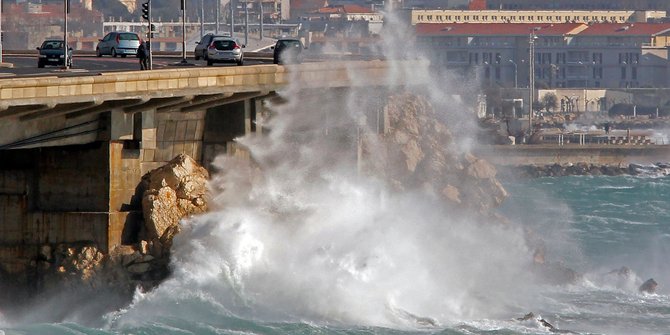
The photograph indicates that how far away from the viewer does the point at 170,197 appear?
1921 inches

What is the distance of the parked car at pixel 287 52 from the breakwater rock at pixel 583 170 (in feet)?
268

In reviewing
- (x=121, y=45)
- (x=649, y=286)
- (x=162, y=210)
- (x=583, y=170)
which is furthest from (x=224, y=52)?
(x=583, y=170)

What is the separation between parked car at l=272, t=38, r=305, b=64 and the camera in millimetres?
60688

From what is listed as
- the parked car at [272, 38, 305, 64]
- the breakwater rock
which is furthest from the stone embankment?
the breakwater rock

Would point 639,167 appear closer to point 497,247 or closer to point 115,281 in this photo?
point 497,247

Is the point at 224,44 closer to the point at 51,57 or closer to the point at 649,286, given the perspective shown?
the point at 51,57

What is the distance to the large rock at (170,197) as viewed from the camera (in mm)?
48000

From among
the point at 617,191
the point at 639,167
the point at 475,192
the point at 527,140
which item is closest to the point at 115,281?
the point at 475,192

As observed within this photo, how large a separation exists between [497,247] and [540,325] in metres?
18.7

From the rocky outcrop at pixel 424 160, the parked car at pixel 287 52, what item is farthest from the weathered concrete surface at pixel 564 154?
the parked car at pixel 287 52

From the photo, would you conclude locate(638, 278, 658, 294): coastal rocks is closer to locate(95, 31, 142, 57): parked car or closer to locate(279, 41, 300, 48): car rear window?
locate(279, 41, 300, 48): car rear window

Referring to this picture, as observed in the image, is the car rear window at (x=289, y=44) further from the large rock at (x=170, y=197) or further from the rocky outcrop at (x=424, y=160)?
the large rock at (x=170, y=197)

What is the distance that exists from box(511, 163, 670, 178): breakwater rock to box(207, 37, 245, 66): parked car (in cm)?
8130

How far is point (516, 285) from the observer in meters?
62.5
